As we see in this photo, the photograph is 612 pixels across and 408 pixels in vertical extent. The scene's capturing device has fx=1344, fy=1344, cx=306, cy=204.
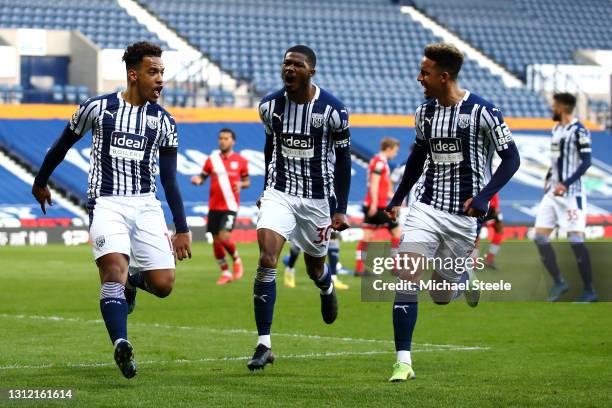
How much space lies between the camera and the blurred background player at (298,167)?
30.6ft

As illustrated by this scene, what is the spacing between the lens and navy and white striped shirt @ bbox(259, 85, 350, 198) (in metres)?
9.48

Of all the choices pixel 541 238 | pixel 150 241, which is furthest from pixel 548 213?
pixel 150 241

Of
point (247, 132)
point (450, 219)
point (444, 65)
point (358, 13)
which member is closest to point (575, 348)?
point (450, 219)

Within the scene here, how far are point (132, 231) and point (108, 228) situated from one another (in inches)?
9.4

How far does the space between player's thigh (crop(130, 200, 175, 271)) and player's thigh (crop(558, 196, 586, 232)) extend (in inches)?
283

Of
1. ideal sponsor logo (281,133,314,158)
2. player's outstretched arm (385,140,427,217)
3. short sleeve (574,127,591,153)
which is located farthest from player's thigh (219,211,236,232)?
player's outstretched arm (385,140,427,217)

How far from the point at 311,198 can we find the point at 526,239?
915 inches

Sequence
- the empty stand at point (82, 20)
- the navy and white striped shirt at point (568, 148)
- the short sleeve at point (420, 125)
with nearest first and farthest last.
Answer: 1. the short sleeve at point (420, 125)
2. the navy and white striped shirt at point (568, 148)
3. the empty stand at point (82, 20)

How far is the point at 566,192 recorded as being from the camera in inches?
577

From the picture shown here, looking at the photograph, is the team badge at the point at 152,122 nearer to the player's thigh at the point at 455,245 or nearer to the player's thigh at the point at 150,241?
the player's thigh at the point at 150,241

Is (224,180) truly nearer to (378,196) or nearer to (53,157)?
(378,196)

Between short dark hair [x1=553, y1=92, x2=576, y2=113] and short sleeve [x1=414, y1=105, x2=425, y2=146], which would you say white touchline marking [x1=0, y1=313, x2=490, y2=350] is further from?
short dark hair [x1=553, y1=92, x2=576, y2=113]

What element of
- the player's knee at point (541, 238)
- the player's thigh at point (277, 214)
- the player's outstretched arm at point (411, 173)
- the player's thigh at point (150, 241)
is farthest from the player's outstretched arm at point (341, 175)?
the player's knee at point (541, 238)

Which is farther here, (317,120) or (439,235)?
(317,120)
